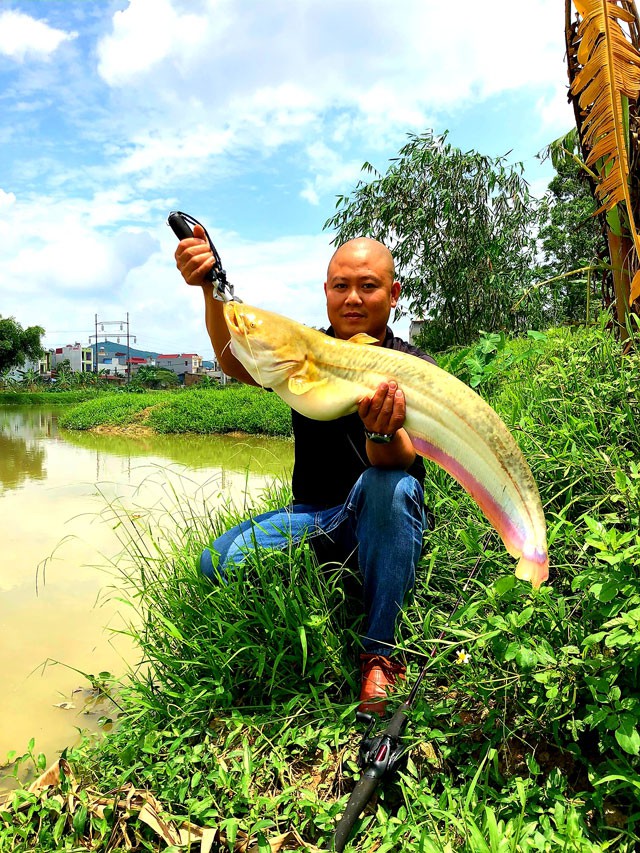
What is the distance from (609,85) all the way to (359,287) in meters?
1.65

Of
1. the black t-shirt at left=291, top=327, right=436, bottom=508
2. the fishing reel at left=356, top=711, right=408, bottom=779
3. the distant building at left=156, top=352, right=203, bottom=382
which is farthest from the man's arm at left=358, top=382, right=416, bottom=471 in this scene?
the distant building at left=156, top=352, right=203, bottom=382

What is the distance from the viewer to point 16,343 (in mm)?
41844

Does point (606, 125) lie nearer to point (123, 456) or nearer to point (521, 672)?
point (521, 672)

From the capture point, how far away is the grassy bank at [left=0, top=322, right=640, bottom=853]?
125cm

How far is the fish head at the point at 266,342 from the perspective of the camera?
1517 millimetres

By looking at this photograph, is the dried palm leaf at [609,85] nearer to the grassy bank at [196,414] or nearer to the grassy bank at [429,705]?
the grassy bank at [429,705]

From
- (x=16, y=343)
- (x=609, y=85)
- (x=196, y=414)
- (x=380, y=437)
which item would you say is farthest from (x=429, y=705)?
(x=16, y=343)

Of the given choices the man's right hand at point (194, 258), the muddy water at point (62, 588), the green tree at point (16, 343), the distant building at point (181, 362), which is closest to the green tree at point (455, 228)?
the muddy water at point (62, 588)

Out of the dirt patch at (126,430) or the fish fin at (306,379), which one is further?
the dirt patch at (126,430)

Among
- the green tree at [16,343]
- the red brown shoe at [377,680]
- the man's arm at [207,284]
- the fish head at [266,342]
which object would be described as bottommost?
the red brown shoe at [377,680]

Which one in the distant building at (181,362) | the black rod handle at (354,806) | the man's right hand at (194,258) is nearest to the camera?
the black rod handle at (354,806)

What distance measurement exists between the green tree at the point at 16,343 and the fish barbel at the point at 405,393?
44712 millimetres

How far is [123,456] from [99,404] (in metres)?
10.9

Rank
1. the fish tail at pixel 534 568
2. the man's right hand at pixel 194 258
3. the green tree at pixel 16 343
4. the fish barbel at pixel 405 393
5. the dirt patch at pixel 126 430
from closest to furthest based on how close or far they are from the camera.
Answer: the fish tail at pixel 534 568 → the fish barbel at pixel 405 393 → the man's right hand at pixel 194 258 → the dirt patch at pixel 126 430 → the green tree at pixel 16 343
